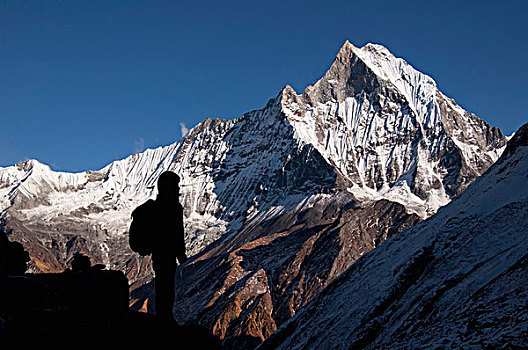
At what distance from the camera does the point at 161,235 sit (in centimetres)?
1441

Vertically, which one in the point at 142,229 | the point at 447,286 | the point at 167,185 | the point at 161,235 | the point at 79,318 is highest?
the point at 167,185

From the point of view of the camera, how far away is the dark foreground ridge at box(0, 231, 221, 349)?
12.6 m

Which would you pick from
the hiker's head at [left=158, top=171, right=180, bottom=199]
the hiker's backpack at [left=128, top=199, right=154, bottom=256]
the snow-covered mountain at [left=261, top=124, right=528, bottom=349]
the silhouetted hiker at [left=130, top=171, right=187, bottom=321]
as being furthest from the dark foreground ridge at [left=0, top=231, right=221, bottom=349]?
the snow-covered mountain at [left=261, top=124, right=528, bottom=349]

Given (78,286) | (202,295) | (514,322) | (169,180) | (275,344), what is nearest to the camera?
(169,180)

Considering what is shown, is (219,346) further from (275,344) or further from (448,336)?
(275,344)

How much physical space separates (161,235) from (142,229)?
0.51 meters

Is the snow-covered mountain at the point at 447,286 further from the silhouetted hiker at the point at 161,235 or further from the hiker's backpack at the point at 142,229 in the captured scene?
the hiker's backpack at the point at 142,229

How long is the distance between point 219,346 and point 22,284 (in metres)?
5.84

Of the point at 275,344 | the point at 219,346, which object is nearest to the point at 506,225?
the point at 275,344

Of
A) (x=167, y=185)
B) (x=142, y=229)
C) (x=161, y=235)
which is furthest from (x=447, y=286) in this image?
(x=142, y=229)

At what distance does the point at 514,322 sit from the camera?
683 inches

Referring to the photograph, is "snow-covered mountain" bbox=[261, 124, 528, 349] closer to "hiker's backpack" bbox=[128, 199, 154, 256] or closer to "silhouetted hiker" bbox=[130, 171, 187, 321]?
"silhouetted hiker" bbox=[130, 171, 187, 321]

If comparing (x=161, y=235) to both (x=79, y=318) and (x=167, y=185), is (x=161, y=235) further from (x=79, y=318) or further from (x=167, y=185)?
(x=79, y=318)

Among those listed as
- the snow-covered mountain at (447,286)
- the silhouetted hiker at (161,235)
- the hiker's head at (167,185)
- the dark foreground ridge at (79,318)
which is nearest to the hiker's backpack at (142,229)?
the silhouetted hiker at (161,235)
